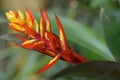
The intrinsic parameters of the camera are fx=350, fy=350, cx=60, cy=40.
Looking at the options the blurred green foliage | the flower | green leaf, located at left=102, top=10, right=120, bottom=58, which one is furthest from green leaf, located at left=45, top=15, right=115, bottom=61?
the flower

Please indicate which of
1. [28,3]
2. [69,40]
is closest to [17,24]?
[69,40]

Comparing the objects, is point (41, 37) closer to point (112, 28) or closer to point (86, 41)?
point (112, 28)

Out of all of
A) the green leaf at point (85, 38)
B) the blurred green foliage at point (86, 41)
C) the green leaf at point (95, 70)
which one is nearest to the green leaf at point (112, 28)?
the blurred green foliage at point (86, 41)

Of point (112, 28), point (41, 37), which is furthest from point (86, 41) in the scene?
point (41, 37)

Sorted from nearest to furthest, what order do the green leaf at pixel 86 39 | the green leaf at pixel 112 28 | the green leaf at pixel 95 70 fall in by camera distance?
the green leaf at pixel 95 70 → the green leaf at pixel 112 28 → the green leaf at pixel 86 39

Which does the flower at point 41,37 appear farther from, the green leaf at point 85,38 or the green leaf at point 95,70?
the green leaf at point 85,38

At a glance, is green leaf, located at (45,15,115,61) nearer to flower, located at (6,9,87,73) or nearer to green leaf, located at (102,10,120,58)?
green leaf, located at (102,10,120,58)

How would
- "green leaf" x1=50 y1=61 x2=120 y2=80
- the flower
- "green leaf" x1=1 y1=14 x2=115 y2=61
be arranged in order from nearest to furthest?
"green leaf" x1=50 y1=61 x2=120 y2=80, the flower, "green leaf" x1=1 y1=14 x2=115 y2=61
